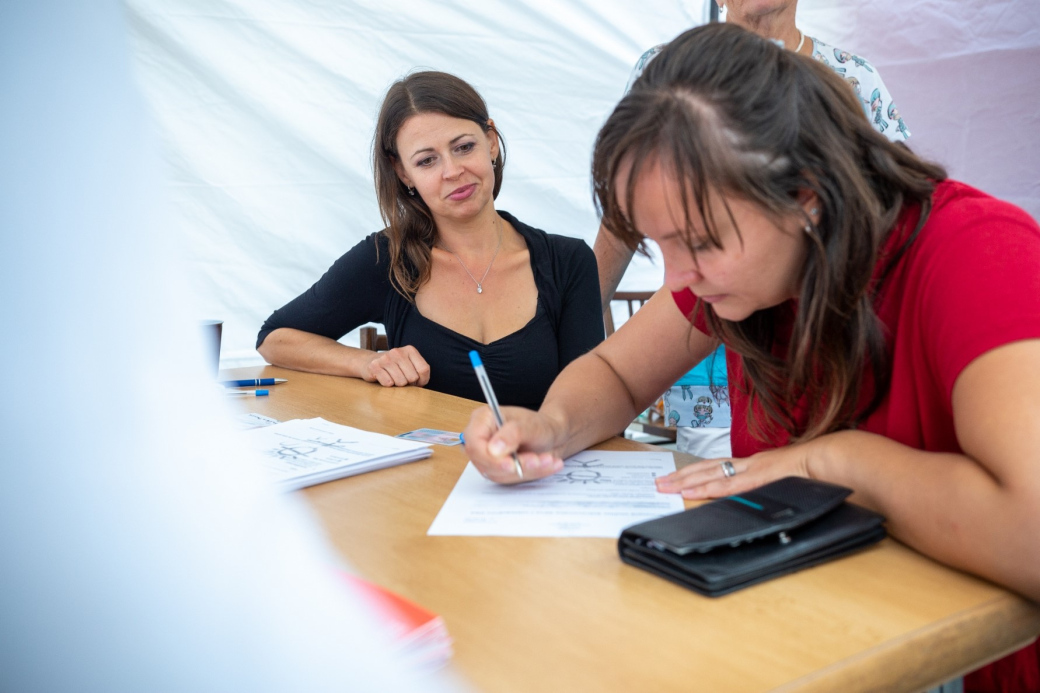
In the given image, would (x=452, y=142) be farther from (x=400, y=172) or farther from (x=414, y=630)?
(x=414, y=630)

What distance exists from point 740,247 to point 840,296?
13 cm

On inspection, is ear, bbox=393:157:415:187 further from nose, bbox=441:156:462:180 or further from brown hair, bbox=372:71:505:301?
nose, bbox=441:156:462:180

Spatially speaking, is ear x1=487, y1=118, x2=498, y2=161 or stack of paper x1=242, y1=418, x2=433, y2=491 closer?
stack of paper x1=242, y1=418, x2=433, y2=491

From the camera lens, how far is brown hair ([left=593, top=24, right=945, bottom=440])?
0.85 meters

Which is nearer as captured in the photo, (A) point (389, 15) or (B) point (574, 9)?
(A) point (389, 15)

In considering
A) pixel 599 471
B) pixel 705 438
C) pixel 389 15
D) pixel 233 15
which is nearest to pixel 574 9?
pixel 389 15

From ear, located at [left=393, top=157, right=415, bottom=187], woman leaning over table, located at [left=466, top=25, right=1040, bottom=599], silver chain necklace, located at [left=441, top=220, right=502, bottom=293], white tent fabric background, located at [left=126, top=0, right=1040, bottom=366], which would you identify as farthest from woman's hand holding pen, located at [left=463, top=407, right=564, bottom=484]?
white tent fabric background, located at [left=126, top=0, right=1040, bottom=366]

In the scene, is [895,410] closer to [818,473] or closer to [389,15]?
[818,473]

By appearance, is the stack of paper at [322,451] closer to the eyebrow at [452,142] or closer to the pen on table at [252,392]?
the pen on table at [252,392]

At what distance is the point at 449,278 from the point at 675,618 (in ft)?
5.10

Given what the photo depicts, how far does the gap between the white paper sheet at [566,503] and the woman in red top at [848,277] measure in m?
0.03

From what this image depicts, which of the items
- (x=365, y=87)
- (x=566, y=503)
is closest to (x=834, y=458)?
(x=566, y=503)

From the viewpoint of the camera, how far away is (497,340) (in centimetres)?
206

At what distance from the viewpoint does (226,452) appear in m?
0.26
